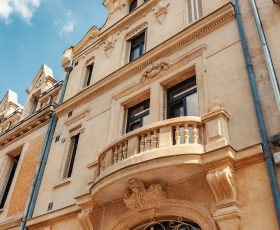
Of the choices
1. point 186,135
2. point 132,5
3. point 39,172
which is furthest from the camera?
point 132,5

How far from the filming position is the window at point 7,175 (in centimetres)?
1439

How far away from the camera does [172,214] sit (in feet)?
24.8

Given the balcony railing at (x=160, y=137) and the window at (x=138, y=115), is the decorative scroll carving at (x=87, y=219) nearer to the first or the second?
the balcony railing at (x=160, y=137)

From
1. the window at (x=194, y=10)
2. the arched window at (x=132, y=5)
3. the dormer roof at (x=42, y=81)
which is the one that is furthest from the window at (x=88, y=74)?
the window at (x=194, y=10)

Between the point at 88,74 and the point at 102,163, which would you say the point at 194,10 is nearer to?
the point at 88,74

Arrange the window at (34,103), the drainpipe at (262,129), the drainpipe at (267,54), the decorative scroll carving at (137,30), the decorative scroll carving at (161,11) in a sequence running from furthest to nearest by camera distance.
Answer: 1. the window at (34,103)
2. the decorative scroll carving at (137,30)
3. the decorative scroll carving at (161,11)
4. the drainpipe at (267,54)
5. the drainpipe at (262,129)

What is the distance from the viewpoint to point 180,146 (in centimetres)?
727

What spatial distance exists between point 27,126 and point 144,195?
8912mm

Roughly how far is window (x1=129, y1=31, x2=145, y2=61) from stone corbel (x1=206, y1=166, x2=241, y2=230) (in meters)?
7.22

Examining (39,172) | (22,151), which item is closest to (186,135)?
(39,172)

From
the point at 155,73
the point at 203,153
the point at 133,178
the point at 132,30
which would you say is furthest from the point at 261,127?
the point at 132,30

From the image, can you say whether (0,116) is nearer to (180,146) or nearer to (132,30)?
(132,30)

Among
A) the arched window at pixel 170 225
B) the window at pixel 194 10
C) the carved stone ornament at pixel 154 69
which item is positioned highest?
the window at pixel 194 10

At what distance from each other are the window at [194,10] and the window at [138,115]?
315 cm
